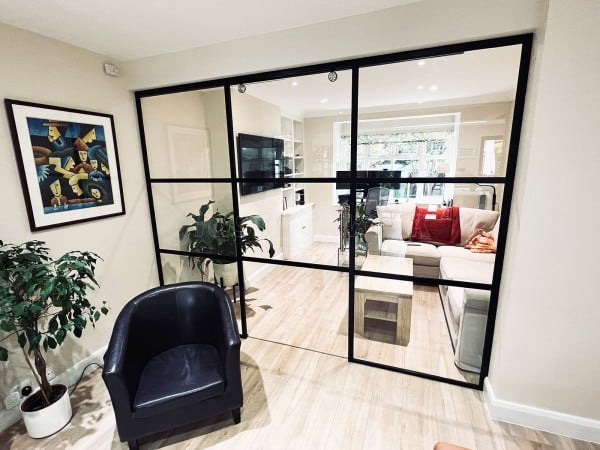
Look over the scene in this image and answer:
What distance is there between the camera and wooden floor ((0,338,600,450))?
5.38 feet

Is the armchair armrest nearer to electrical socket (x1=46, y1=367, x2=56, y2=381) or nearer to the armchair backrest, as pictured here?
the armchair backrest

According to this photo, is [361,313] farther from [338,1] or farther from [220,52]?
[220,52]

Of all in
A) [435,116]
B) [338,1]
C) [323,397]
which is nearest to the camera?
[338,1]

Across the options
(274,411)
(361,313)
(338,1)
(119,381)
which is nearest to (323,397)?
(274,411)

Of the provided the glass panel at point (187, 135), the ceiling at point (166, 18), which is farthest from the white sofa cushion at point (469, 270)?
the glass panel at point (187, 135)

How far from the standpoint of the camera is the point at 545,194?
146cm

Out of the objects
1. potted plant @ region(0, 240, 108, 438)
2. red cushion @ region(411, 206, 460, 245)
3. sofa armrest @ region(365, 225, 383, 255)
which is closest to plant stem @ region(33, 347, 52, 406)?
potted plant @ region(0, 240, 108, 438)

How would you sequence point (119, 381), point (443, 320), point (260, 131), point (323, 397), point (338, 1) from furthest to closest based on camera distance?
1. point (443, 320)
2. point (260, 131)
3. point (323, 397)
4. point (338, 1)
5. point (119, 381)

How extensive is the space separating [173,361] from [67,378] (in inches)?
39.8

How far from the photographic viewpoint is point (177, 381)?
164 centimetres

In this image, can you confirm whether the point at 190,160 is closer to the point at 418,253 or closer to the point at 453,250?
the point at 418,253

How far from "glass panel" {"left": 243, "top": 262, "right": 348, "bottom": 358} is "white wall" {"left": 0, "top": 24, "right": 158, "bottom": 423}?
109cm

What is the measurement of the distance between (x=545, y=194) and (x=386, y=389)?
1.61m

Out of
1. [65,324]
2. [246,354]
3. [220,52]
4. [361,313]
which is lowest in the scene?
[246,354]
